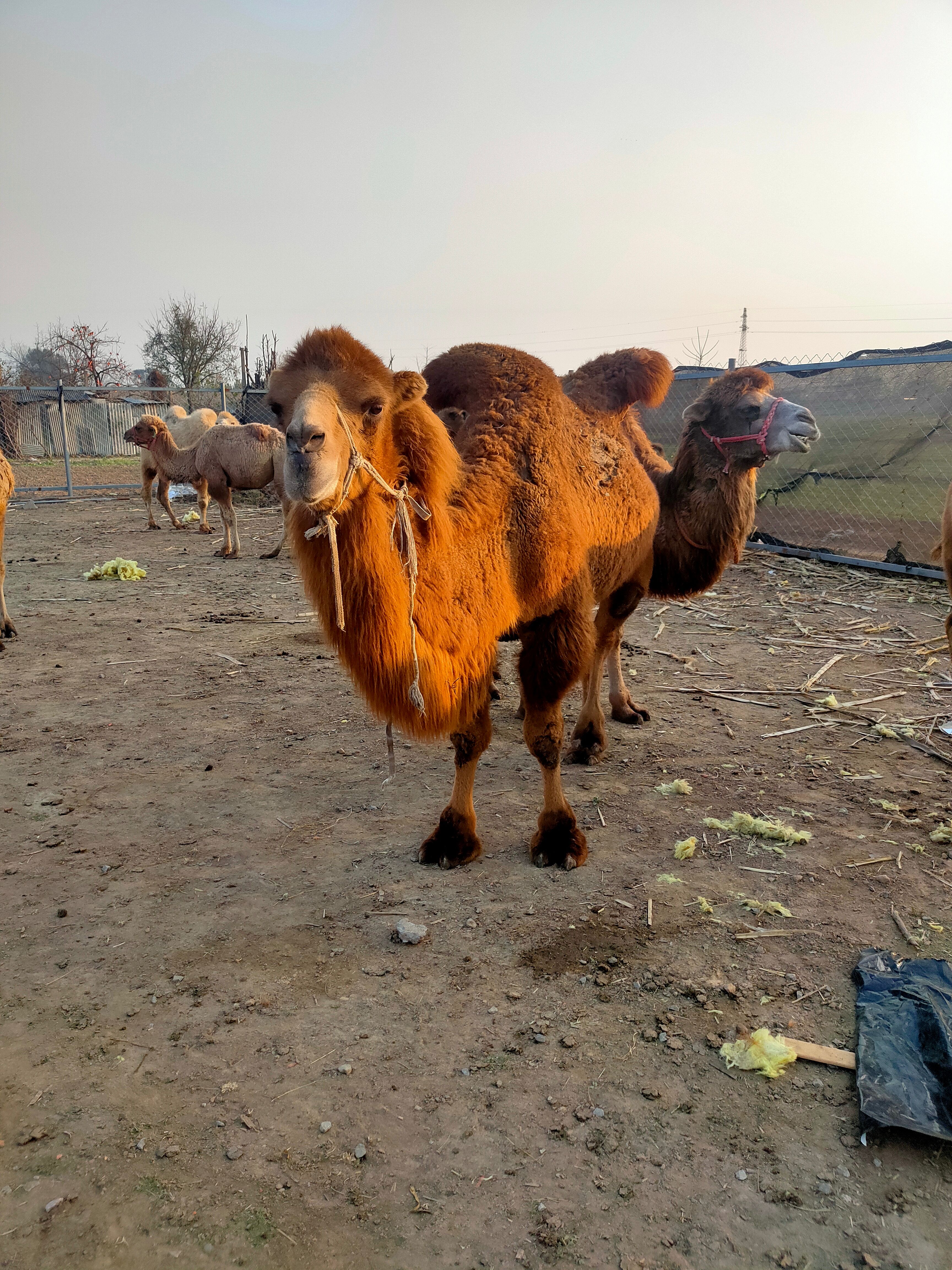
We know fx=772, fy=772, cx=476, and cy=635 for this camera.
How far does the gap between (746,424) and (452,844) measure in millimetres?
3472

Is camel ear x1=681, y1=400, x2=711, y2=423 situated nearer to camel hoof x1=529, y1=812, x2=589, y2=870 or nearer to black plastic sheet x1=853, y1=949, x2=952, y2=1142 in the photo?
camel hoof x1=529, y1=812, x2=589, y2=870

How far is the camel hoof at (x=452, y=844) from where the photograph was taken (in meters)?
3.60

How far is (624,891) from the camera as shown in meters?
3.37

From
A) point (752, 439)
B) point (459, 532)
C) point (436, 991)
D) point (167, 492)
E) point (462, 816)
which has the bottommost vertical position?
point (436, 991)

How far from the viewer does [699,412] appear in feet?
17.5

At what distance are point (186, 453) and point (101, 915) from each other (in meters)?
11.8

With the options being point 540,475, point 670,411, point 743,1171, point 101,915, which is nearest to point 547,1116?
point 743,1171

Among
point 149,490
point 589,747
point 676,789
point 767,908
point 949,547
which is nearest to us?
point 767,908

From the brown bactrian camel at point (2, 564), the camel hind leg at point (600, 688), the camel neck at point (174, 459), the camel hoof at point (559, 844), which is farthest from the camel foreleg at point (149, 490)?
the camel hoof at point (559, 844)

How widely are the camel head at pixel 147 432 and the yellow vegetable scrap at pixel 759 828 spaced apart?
1290cm

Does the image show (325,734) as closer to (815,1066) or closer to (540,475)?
(540,475)

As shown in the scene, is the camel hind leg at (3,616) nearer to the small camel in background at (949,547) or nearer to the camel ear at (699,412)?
the camel ear at (699,412)

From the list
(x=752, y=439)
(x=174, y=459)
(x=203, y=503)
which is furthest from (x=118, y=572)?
(x=752, y=439)

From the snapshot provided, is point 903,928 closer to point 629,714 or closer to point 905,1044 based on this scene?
point 905,1044
